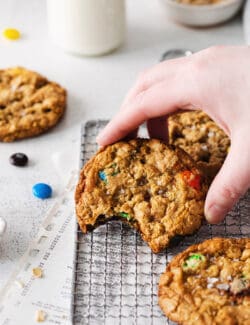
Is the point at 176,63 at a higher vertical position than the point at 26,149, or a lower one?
higher

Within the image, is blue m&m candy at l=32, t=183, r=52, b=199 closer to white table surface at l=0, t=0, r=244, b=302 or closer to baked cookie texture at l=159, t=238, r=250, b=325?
white table surface at l=0, t=0, r=244, b=302

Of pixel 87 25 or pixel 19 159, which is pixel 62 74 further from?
pixel 19 159

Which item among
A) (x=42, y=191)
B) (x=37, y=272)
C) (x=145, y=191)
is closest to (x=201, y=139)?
(x=145, y=191)

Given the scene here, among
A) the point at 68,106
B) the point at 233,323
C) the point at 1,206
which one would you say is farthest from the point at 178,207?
the point at 68,106

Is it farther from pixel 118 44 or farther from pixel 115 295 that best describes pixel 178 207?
pixel 118 44

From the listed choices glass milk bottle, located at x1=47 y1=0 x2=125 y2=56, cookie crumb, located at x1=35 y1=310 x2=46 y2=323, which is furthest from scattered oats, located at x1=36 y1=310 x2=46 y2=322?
glass milk bottle, located at x1=47 y1=0 x2=125 y2=56

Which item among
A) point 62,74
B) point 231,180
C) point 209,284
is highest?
point 231,180
